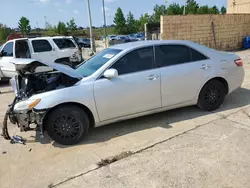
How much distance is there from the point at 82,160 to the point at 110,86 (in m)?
1.22

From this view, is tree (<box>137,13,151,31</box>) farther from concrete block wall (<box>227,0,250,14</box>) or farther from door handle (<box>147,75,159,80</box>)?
door handle (<box>147,75,159,80</box>)

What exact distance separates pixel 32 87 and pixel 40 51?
6.09m

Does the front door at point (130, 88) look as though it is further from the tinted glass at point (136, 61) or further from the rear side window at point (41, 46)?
the rear side window at point (41, 46)

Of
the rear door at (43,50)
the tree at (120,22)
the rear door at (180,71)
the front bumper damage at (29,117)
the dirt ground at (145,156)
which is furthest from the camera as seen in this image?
the tree at (120,22)

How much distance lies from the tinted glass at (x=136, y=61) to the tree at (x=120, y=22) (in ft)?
158

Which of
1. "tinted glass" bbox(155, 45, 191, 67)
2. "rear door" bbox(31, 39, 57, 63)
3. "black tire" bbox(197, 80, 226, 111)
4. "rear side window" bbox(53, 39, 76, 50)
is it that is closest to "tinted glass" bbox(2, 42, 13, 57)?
"rear door" bbox(31, 39, 57, 63)

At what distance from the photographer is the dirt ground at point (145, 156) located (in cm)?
280

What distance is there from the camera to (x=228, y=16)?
1476 centimetres

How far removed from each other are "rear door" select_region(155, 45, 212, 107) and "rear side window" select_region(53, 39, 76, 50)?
6.86 meters

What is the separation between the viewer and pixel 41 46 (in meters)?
9.62

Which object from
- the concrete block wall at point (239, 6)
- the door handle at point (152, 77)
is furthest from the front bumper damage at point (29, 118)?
the concrete block wall at point (239, 6)

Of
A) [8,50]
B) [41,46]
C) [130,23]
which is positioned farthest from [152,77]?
[130,23]

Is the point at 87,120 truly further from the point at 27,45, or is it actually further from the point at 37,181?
the point at 27,45

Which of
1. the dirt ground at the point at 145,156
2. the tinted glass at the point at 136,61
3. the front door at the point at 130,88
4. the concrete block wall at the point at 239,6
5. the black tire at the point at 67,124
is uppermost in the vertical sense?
the concrete block wall at the point at 239,6
